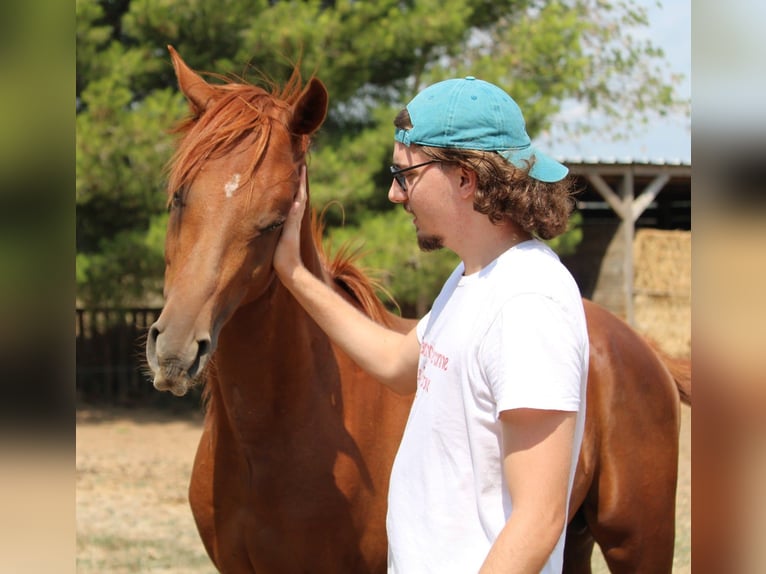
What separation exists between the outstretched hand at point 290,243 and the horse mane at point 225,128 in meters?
0.17

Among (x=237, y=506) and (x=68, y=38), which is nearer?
(x=68, y=38)

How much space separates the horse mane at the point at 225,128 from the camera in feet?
7.77

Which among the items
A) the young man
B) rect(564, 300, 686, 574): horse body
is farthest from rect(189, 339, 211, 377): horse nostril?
rect(564, 300, 686, 574): horse body

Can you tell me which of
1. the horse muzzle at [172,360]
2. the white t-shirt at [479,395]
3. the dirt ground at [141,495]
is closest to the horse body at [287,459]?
the horse muzzle at [172,360]

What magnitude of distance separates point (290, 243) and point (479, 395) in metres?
0.98

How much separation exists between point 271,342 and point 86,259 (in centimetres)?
706

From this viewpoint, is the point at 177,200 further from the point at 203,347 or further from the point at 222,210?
the point at 203,347

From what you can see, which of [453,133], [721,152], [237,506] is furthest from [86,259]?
[721,152]

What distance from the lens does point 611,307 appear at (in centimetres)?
1510

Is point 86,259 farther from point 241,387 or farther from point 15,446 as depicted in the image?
point 15,446

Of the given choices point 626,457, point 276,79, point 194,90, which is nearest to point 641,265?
point 276,79

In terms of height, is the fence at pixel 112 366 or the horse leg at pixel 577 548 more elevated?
the horse leg at pixel 577 548

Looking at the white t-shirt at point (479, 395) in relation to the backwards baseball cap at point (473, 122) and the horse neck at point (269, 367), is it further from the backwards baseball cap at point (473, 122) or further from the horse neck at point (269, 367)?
the horse neck at point (269, 367)

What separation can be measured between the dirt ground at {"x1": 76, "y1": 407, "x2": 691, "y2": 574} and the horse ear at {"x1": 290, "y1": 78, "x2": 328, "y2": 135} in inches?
141
